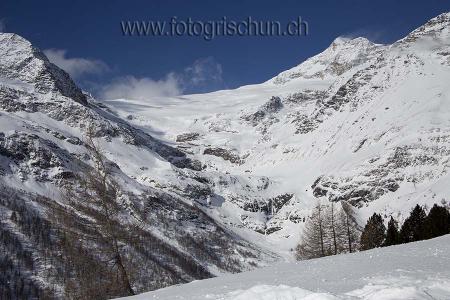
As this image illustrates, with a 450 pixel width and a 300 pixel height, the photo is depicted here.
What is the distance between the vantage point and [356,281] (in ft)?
52.9

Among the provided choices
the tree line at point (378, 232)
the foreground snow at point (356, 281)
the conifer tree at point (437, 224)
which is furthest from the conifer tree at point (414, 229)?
the foreground snow at point (356, 281)

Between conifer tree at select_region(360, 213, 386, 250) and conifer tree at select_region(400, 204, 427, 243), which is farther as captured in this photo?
conifer tree at select_region(360, 213, 386, 250)

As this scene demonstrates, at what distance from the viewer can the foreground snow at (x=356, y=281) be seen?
507 inches

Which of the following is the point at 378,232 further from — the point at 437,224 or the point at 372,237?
the point at 437,224

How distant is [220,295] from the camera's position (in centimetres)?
1520

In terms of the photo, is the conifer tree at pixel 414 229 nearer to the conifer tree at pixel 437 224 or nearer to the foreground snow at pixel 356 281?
the conifer tree at pixel 437 224

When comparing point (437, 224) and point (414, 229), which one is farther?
point (414, 229)

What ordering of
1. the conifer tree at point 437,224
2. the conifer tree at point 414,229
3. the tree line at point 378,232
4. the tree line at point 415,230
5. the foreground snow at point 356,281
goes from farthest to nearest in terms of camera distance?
the conifer tree at point 414,229 < the tree line at point 378,232 < the tree line at point 415,230 < the conifer tree at point 437,224 < the foreground snow at point 356,281

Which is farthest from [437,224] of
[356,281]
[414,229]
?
[356,281]

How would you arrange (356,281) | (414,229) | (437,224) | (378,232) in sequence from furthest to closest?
(378,232) < (414,229) < (437,224) < (356,281)

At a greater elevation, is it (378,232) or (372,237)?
(378,232)

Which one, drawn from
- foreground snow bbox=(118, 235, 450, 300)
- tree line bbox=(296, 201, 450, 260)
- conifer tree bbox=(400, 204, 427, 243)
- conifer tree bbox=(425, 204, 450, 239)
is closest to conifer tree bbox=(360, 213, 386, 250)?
tree line bbox=(296, 201, 450, 260)

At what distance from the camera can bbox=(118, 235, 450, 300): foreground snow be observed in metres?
12.9

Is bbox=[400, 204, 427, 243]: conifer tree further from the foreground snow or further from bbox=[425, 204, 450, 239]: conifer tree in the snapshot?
the foreground snow
